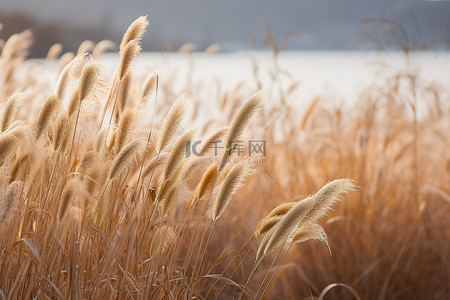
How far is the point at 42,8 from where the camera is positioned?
9.22m

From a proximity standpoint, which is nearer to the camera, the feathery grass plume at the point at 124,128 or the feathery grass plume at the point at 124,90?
the feathery grass plume at the point at 124,128

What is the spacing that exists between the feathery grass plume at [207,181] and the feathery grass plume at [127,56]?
0.24 m

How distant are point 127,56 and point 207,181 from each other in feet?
0.90

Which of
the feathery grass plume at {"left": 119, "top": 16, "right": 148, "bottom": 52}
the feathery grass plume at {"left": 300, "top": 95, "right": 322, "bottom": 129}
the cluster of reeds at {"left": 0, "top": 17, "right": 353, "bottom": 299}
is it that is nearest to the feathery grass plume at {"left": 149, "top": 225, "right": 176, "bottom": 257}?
the cluster of reeds at {"left": 0, "top": 17, "right": 353, "bottom": 299}

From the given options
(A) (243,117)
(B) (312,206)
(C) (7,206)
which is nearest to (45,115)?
(C) (7,206)

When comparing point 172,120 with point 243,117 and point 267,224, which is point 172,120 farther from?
point 267,224

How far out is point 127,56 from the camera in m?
0.96

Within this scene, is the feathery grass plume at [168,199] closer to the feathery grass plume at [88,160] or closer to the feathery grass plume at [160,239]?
the feathery grass plume at [160,239]

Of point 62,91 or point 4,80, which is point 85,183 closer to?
point 62,91

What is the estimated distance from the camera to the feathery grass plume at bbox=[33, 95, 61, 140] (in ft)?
2.94

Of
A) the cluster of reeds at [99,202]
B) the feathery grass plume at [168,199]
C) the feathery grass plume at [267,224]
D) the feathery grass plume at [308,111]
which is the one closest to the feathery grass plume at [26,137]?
the cluster of reeds at [99,202]

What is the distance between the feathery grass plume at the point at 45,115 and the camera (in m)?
0.90

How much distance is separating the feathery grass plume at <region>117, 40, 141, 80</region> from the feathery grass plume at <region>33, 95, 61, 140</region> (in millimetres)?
128

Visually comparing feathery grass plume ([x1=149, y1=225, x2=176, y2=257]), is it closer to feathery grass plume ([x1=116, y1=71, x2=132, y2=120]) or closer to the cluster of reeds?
the cluster of reeds
